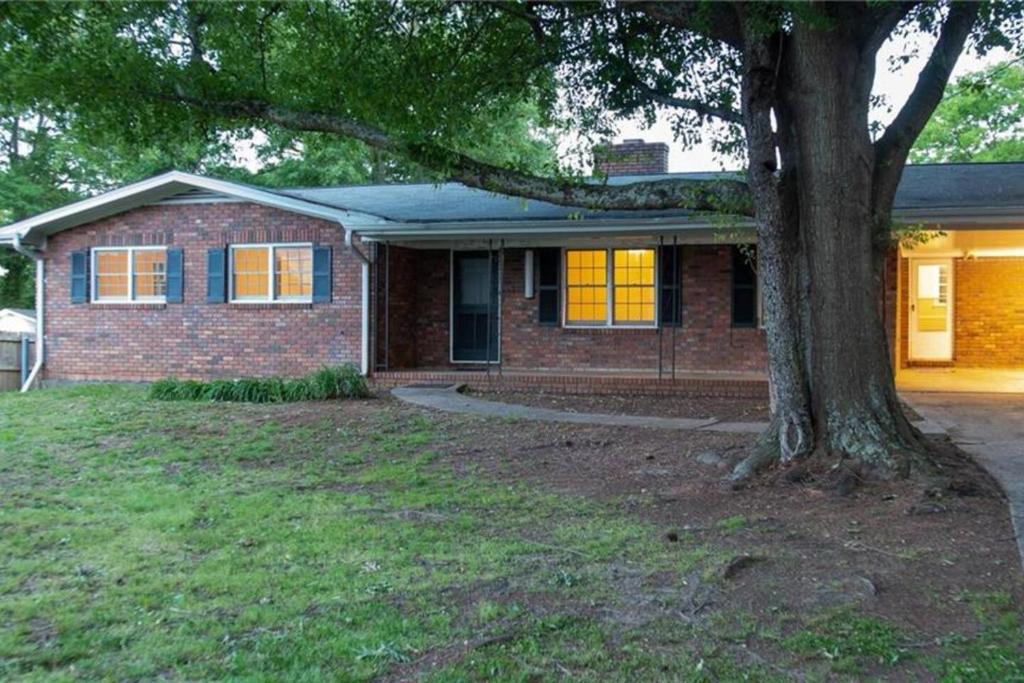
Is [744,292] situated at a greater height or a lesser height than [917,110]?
lesser

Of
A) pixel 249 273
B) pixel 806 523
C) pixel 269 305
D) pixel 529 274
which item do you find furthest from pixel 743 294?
pixel 806 523

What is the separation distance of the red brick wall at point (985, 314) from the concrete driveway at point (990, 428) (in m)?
4.60

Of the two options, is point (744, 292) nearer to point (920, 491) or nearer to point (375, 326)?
point (375, 326)

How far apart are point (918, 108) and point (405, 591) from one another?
219 inches

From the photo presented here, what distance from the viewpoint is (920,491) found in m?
5.75

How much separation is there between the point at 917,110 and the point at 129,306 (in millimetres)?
13034

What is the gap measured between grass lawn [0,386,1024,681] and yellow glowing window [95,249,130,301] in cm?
861

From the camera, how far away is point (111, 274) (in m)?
15.3

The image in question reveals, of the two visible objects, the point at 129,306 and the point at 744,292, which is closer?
the point at 744,292

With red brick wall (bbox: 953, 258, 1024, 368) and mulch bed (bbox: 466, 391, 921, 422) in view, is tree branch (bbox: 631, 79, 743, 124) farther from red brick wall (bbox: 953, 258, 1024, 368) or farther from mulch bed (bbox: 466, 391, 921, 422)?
red brick wall (bbox: 953, 258, 1024, 368)

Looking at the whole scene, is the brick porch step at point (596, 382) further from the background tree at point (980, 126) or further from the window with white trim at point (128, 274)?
the background tree at point (980, 126)

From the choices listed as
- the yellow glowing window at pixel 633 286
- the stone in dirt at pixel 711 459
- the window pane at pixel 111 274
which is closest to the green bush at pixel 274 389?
the window pane at pixel 111 274

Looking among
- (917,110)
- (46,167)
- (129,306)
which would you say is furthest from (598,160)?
(46,167)

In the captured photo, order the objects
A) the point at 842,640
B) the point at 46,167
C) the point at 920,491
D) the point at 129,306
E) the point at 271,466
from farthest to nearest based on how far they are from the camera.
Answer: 1. the point at 46,167
2. the point at 129,306
3. the point at 271,466
4. the point at 920,491
5. the point at 842,640
